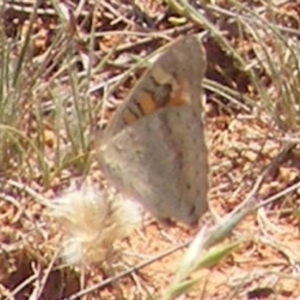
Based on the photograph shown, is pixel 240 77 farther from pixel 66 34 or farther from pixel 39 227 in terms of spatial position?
pixel 39 227

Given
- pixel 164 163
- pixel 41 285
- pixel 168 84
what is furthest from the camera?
pixel 41 285

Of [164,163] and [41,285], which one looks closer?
[164,163]

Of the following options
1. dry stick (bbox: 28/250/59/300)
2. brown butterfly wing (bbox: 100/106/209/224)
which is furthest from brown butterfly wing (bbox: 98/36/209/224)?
dry stick (bbox: 28/250/59/300)

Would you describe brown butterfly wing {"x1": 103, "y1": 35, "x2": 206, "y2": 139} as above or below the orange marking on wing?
above

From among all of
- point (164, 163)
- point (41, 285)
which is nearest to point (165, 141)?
point (164, 163)

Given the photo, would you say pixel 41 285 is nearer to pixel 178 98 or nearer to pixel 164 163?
pixel 164 163

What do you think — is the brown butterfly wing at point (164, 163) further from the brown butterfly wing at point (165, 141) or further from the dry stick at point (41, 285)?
the dry stick at point (41, 285)

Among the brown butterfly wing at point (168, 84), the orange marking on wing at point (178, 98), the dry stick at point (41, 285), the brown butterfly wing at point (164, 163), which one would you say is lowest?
the dry stick at point (41, 285)

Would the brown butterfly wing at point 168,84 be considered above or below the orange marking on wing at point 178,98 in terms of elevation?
above

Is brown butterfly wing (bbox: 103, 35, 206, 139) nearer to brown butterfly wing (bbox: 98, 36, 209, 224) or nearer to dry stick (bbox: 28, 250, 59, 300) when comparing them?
brown butterfly wing (bbox: 98, 36, 209, 224)

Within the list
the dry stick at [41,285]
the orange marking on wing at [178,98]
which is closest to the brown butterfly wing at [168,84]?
the orange marking on wing at [178,98]

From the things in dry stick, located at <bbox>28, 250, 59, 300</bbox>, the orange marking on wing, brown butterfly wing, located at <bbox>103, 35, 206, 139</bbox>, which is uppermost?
brown butterfly wing, located at <bbox>103, 35, 206, 139</bbox>
